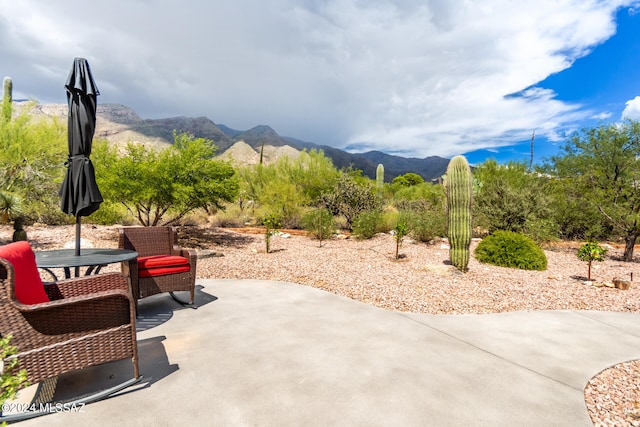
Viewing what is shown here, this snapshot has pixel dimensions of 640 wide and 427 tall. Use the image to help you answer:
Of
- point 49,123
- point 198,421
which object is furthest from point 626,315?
point 49,123

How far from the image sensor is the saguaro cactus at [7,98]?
1142 cm

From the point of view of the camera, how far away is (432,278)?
19.9 feet

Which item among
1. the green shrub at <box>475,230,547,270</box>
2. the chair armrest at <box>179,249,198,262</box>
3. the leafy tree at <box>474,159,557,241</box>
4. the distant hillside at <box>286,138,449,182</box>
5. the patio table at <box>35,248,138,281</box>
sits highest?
the distant hillside at <box>286,138,449,182</box>

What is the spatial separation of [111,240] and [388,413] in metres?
9.23

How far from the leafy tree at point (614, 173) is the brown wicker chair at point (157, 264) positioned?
10705mm

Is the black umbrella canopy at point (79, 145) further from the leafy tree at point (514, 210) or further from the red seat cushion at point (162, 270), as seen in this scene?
the leafy tree at point (514, 210)

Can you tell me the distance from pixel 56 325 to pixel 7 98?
48.9 ft

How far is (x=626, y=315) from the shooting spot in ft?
14.2

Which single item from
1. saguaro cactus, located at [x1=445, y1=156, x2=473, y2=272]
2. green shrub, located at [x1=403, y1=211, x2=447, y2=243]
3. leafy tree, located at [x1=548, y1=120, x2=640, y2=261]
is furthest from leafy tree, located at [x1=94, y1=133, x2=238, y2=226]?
leafy tree, located at [x1=548, y1=120, x2=640, y2=261]

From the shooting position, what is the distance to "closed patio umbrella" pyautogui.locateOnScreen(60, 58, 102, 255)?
375 centimetres

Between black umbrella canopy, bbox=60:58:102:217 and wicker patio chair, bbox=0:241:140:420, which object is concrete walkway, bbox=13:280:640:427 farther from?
black umbrella canopy, bbox=60:58:102:217

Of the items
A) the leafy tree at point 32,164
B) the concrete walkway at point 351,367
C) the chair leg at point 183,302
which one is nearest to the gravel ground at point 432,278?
the concrete walkway at point 351,367

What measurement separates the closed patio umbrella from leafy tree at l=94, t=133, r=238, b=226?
13.6 ft

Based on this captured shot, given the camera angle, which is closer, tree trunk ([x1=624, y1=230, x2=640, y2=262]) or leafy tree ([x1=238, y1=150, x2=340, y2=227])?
tree trunk ([x1=624, y1=230, x2=640, y2=262])
